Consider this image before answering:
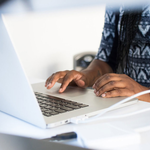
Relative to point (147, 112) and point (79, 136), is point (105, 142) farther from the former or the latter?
point (147, 112)

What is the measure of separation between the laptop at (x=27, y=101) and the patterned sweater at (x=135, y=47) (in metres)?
0.50

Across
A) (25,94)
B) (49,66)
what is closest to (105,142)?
(25,94)

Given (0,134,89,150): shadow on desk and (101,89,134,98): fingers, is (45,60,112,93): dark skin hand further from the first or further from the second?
(0,134,89,150): shadow on desk

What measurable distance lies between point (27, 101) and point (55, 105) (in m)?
0.14

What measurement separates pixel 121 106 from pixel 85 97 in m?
0.12

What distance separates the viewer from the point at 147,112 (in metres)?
0.49

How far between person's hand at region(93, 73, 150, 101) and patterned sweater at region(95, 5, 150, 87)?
0.37 m

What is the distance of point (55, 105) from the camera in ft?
1.65

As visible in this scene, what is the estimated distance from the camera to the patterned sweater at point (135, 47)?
982 mm

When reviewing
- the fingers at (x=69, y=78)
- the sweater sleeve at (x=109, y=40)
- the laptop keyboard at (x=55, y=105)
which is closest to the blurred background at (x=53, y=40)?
the sweater sleeve at (x=109, y=40)

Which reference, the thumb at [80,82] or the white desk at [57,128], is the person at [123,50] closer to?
the thumb at [80,82]

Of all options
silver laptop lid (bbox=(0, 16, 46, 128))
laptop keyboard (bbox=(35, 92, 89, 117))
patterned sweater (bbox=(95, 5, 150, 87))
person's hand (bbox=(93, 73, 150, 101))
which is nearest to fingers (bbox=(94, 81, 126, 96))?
person's hand (bbox=(93, 73, 150, 101))

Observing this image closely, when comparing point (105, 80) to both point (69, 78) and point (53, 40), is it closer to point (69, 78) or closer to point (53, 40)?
point (69, 78)

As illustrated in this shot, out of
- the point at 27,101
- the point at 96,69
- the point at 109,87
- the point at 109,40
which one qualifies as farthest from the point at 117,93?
the point at 109,40
